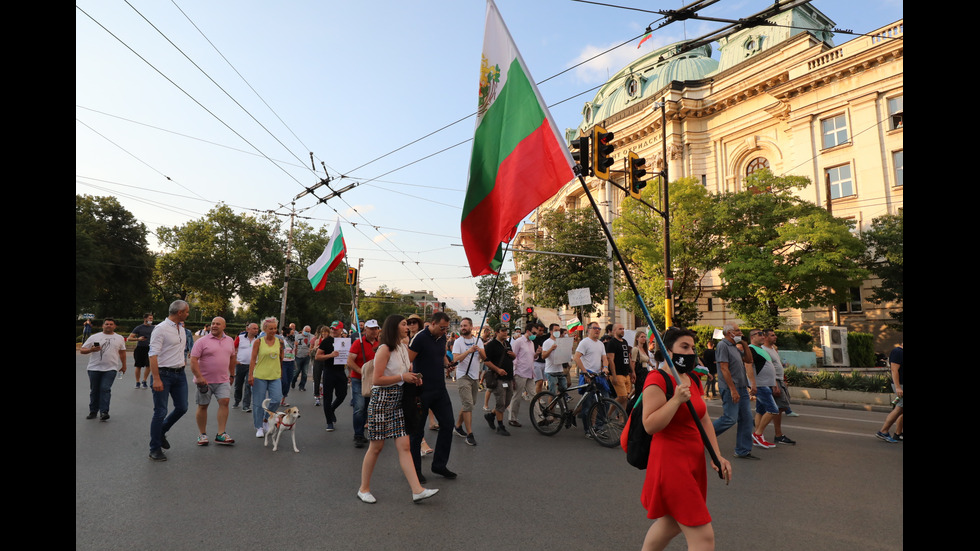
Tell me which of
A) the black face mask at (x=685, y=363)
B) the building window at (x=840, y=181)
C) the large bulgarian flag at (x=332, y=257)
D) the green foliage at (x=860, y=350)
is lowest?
the green foliage at (x=860, y=350)

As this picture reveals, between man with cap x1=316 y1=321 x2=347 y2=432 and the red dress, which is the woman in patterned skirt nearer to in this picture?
the red dress

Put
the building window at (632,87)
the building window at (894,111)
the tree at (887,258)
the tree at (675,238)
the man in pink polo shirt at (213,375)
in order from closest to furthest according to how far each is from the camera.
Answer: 1. the man in pink polo shirt at (213,375)
2. the tree at (887,258)
3. the building window at (894,111)
4. the tree at (675,238)
5. the building window at (632,87)

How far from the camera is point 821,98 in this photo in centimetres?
2927

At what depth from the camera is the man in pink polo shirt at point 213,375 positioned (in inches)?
287

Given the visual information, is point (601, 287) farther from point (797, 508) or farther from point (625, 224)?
point (797, 508)

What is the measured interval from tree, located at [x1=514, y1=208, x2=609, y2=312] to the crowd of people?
18.2 meters

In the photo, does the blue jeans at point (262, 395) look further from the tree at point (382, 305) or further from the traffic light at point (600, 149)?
the tree at point (382, 305)

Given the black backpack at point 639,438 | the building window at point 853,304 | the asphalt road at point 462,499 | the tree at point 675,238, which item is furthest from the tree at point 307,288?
the black backpack at point 639,438

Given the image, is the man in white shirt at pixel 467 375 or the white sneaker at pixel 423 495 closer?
the white sneaker at pixel 423 495

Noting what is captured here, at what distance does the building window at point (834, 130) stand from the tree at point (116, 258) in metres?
50.6

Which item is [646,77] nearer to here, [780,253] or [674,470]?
[780,253]

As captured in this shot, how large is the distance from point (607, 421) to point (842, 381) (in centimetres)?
1026
